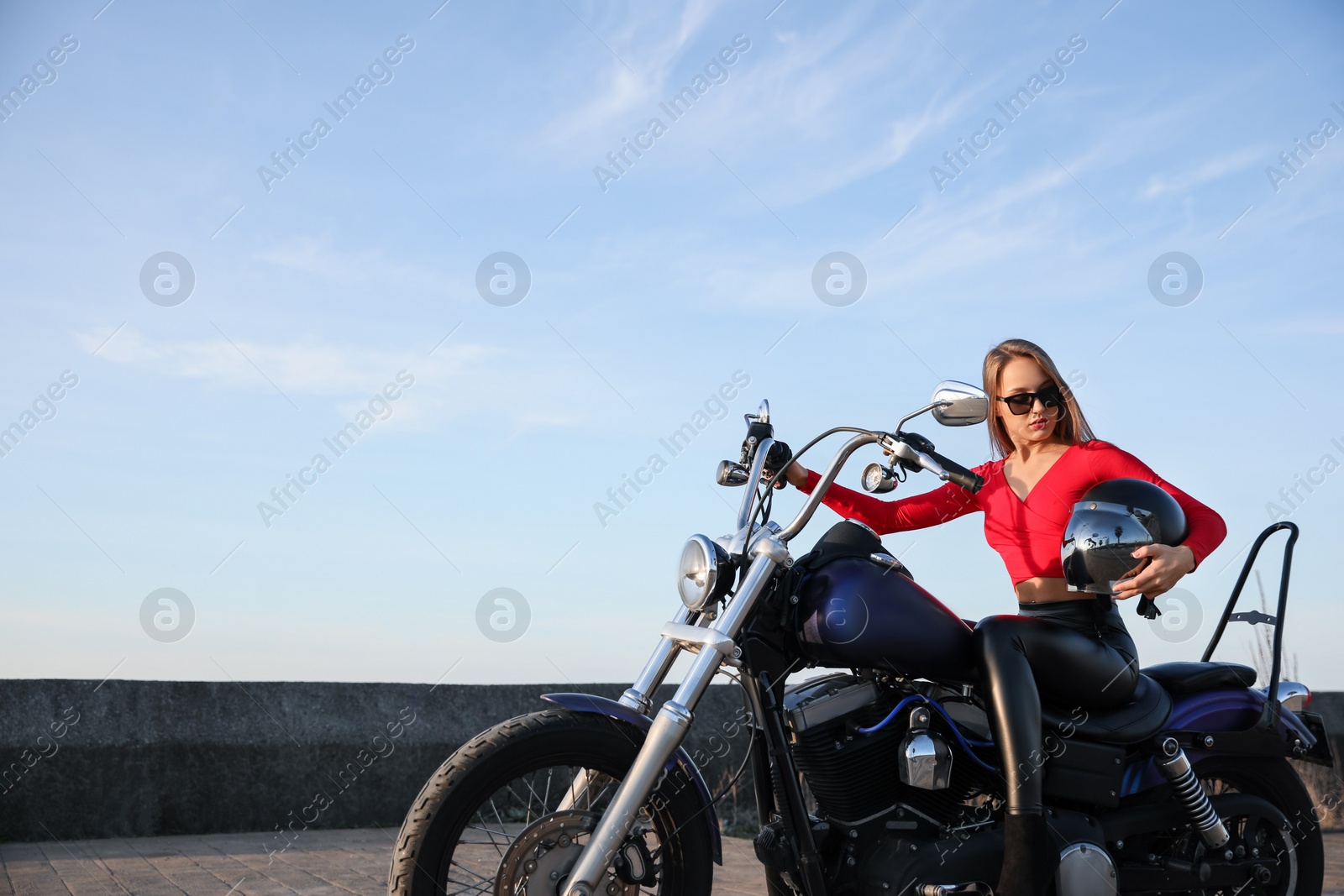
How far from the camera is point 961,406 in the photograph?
2.88 metres

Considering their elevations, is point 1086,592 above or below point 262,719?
above

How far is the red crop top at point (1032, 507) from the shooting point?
12.2 feet

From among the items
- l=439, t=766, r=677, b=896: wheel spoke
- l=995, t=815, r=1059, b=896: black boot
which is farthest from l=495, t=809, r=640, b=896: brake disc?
l=995, t=815, r=1059, b=896: black boot

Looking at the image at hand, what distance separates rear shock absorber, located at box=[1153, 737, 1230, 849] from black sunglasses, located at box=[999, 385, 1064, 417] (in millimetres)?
1136

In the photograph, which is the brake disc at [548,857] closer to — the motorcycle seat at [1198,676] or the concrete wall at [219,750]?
the motorcycle seat at [1198,676]

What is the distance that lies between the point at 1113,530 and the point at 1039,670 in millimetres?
451

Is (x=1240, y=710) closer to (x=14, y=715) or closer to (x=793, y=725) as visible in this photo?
(x=793, y=725)

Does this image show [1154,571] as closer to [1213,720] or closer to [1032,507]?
[1032,507]

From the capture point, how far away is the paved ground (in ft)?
15.0

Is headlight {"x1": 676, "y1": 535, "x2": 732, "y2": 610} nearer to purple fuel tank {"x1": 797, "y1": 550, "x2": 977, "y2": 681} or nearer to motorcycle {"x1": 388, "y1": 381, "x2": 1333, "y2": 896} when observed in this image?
motorcycle {"x1": 388, "y1": 381, "x2": 1333, "y2": 896}

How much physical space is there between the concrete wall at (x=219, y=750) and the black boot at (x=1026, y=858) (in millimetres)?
2865

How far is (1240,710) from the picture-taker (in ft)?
12.3

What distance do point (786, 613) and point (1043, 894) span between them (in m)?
1.02

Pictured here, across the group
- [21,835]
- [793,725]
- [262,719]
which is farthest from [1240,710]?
[21,835]
